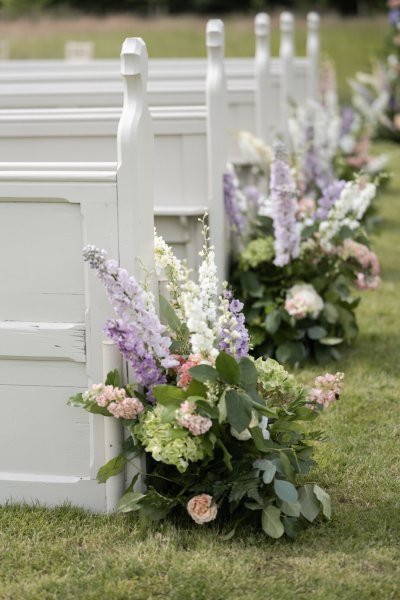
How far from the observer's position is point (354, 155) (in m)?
10.0

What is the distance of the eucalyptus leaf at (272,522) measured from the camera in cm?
288

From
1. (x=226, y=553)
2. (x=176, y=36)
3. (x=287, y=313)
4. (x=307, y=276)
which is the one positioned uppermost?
(x=176, y=36)

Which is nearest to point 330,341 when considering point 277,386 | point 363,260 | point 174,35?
point 363,260

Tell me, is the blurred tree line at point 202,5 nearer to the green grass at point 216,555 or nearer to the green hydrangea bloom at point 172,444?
the green grass at point 216,555

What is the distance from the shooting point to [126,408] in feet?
9.78

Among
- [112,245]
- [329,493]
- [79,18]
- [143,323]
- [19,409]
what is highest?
[79,18]

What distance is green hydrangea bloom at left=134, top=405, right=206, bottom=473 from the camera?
9.44ft

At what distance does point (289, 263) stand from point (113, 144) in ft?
3.25

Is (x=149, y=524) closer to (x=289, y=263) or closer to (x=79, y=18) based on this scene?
(x=289, y=263)

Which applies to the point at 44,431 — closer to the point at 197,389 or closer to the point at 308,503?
the point at 197,389

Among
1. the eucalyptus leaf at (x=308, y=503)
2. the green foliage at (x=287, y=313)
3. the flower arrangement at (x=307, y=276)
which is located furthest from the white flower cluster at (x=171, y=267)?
the green foliage at (x=287, y=313)

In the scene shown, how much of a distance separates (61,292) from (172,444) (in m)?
0.60

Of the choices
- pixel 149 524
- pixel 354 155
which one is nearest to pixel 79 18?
pixel 354 155

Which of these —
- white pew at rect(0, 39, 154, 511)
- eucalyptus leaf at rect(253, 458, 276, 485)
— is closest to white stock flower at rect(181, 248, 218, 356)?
white pew at rect(0, 39, 154, 511)
